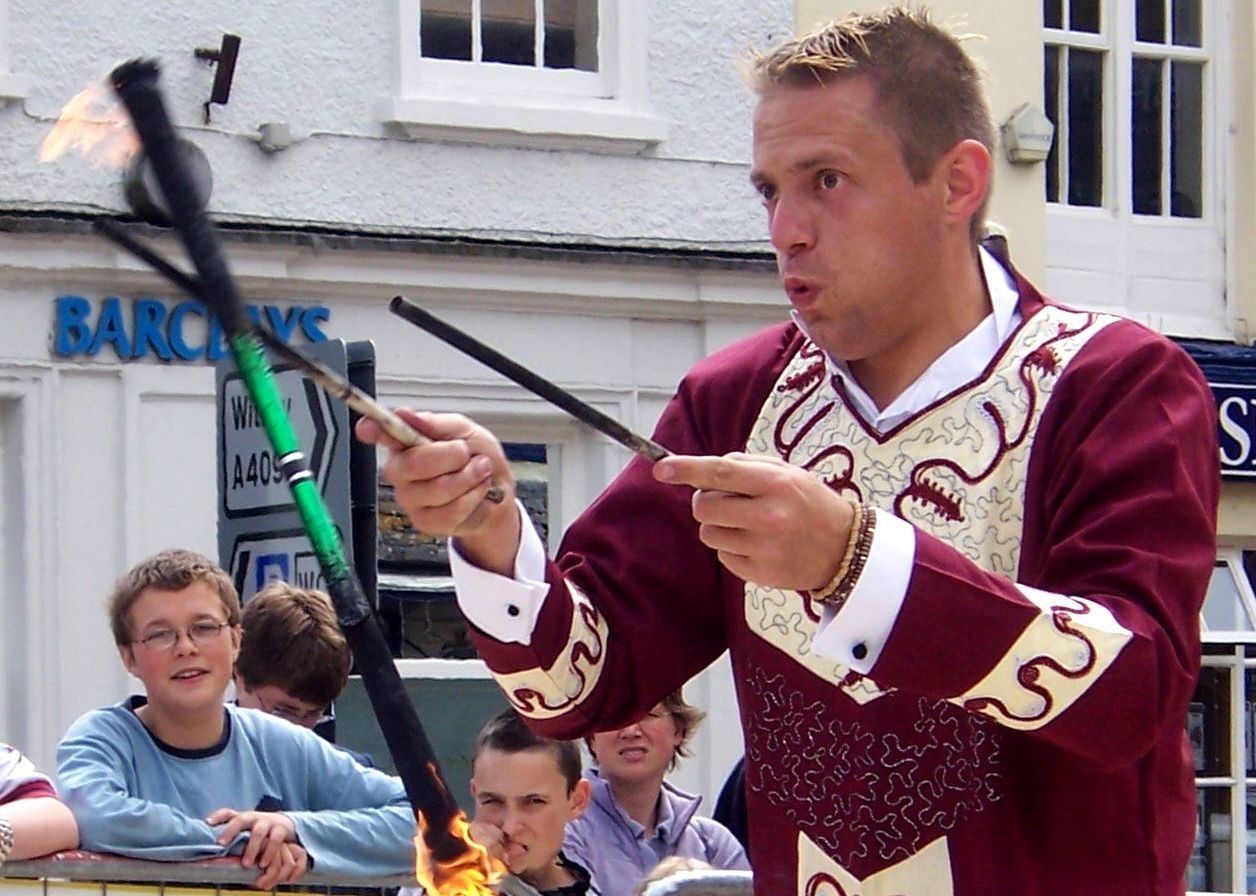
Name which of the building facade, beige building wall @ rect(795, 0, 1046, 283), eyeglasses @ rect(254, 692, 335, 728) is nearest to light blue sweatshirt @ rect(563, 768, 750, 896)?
eyeglasses @ rect(254, 692, 335, 728)

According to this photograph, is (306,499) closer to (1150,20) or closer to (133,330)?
(133,330)

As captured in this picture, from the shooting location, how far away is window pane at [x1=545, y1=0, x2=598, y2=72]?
998 cm

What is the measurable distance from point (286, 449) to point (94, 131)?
54cm

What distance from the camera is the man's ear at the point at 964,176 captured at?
9.38 ft

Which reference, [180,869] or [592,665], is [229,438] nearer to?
[180,869]

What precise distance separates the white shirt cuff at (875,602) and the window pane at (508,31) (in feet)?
24.7

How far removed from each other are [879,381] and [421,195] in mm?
6765

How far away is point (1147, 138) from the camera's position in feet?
38.4

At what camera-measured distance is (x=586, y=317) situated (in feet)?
32.4

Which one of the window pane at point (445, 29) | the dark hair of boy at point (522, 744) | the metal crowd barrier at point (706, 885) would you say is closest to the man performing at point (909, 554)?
the metal crowd barrier at point (706, 885)

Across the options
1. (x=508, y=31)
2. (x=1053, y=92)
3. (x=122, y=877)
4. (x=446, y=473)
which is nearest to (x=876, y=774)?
(x=446, y=473)

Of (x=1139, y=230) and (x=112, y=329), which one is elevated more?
(x=1139, y=230)

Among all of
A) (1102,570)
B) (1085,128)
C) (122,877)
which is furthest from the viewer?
(1085,128)

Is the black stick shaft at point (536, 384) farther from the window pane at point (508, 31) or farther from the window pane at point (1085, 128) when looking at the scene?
the window pane at point (1085, 128)
